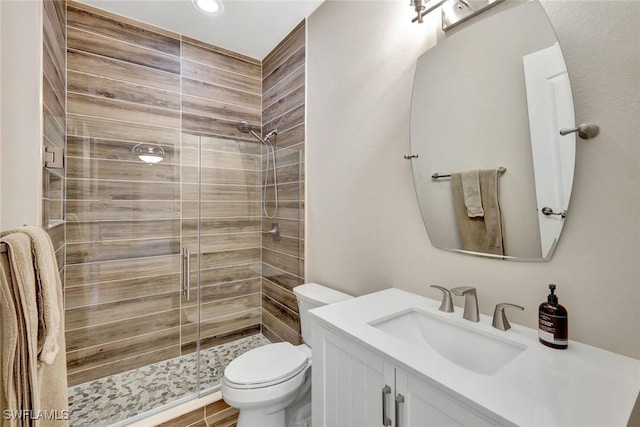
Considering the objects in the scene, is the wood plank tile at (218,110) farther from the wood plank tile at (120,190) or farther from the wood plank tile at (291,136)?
the wood plank tile at (120,190)

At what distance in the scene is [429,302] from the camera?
3.92 ft

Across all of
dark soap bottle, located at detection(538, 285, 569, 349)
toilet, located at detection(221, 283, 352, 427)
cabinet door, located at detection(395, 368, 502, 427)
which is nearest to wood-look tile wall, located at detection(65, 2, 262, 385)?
toilet, located at detection(221, 283, 352, 427)

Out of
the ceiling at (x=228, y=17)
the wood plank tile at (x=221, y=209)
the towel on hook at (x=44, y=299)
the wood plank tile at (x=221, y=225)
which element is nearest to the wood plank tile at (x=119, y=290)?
the wood plank tile at (x=221, y=225)

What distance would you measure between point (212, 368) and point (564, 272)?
222 centimetres

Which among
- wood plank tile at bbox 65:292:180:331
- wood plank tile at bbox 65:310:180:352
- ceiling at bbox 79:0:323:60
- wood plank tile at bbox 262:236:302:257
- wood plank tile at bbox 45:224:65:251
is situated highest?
ceiling at bbox 79:0:323:60

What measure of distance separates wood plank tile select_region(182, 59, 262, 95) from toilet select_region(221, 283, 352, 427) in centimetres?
196

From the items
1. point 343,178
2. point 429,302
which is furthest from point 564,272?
point 343,178

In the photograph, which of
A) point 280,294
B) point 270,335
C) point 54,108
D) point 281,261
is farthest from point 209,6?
point 270,335

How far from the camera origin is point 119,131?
2004 mm

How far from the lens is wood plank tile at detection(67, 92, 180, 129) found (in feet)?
6.27

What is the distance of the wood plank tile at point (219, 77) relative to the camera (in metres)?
2.28

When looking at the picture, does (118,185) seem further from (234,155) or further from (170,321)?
(170,321)

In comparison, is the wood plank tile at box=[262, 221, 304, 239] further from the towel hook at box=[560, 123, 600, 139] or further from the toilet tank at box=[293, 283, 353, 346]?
the towel hook at box=[560, 123, 600, 139]

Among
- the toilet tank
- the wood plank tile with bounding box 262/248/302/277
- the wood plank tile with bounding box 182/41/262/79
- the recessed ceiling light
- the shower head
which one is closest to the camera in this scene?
the toilet tank
